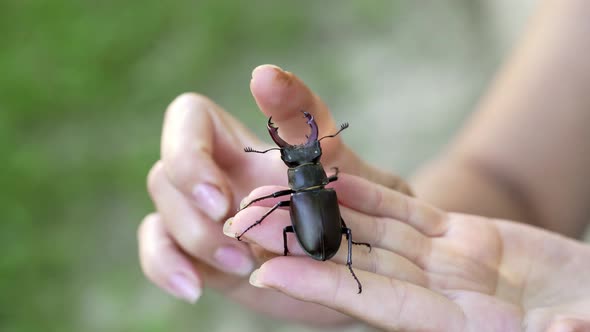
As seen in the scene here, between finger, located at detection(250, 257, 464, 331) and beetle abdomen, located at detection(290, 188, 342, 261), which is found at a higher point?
beetle abdomen, located at detection(290, 188, 342, 261)

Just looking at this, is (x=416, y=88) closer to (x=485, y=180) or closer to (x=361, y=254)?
(x=485, y=180)

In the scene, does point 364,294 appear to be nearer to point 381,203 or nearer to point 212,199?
point 381,203

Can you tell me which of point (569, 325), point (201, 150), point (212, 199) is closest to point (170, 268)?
point (212, 199)

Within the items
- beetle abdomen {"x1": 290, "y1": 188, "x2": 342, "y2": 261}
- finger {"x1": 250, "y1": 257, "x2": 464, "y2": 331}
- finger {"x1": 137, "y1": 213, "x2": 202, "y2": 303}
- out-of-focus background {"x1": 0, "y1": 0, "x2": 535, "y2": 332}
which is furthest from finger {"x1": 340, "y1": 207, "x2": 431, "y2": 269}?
out-of-focus background {"x1": 0, "y1": 0, "x2": 535, "y2": 332}

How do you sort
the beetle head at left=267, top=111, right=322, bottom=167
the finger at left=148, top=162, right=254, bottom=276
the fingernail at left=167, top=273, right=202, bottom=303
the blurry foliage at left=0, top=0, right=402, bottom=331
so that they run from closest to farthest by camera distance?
the beetle head at left=267, top=111, right=322, bottom=167 < the finger at left=148, top=162, right=254, bottom=276 < the fingernail at left=167, top=273, right=202, bottom=303 < the blurry foliage at left=0, top=0, right=402, bottom=331

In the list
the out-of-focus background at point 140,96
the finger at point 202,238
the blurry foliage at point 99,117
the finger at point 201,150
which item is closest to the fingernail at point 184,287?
the finger at point 202,238

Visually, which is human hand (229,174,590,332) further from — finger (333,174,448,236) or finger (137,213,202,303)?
finger (137,213,202,303)
